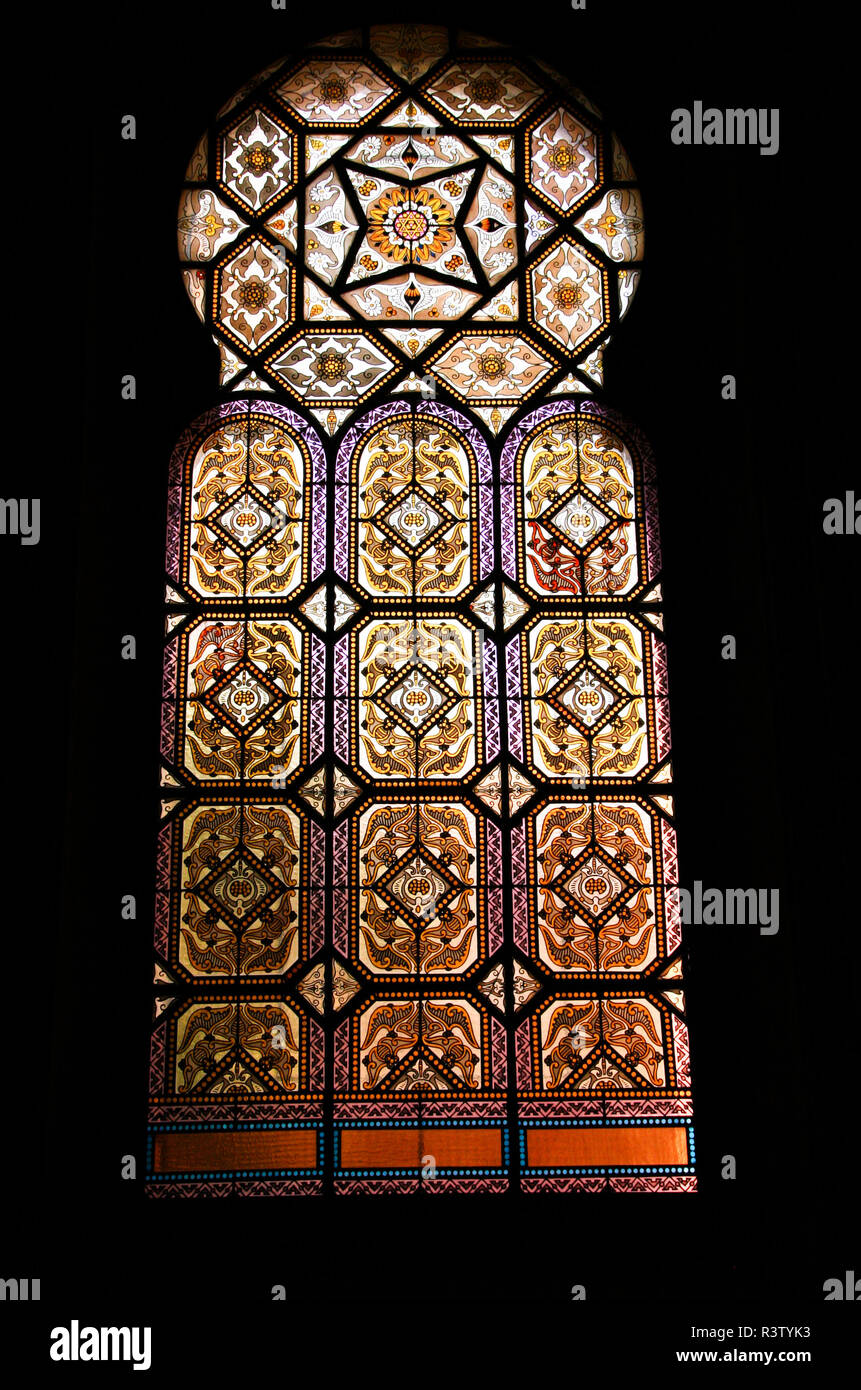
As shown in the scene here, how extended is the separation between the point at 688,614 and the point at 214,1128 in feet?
6.26

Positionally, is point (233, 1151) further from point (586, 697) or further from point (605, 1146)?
point (586, 697)

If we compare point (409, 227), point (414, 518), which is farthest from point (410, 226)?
point (414, 518)

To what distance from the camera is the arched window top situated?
439 cm

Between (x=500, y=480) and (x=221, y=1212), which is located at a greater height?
(x=500, y=480)

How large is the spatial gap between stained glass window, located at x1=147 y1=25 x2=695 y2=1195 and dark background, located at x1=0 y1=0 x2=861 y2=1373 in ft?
0.32

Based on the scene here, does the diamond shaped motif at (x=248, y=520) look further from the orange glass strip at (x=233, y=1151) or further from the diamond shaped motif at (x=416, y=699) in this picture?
the orange glass strip at (x=233, y=1151)

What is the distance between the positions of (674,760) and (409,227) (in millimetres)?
1867

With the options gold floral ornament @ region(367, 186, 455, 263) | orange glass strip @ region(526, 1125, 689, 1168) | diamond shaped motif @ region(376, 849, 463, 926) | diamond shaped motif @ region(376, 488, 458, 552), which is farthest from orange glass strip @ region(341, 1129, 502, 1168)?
gold floral ornament @ region(367, 186, 455, 263)

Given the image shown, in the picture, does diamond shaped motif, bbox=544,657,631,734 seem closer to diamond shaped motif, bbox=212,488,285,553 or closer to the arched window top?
the arched window top

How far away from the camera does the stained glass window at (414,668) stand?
148 inches

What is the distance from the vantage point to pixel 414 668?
13.5 feet

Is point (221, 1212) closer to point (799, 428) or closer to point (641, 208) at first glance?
point (799, 428)

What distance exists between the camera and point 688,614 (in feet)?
13.5
